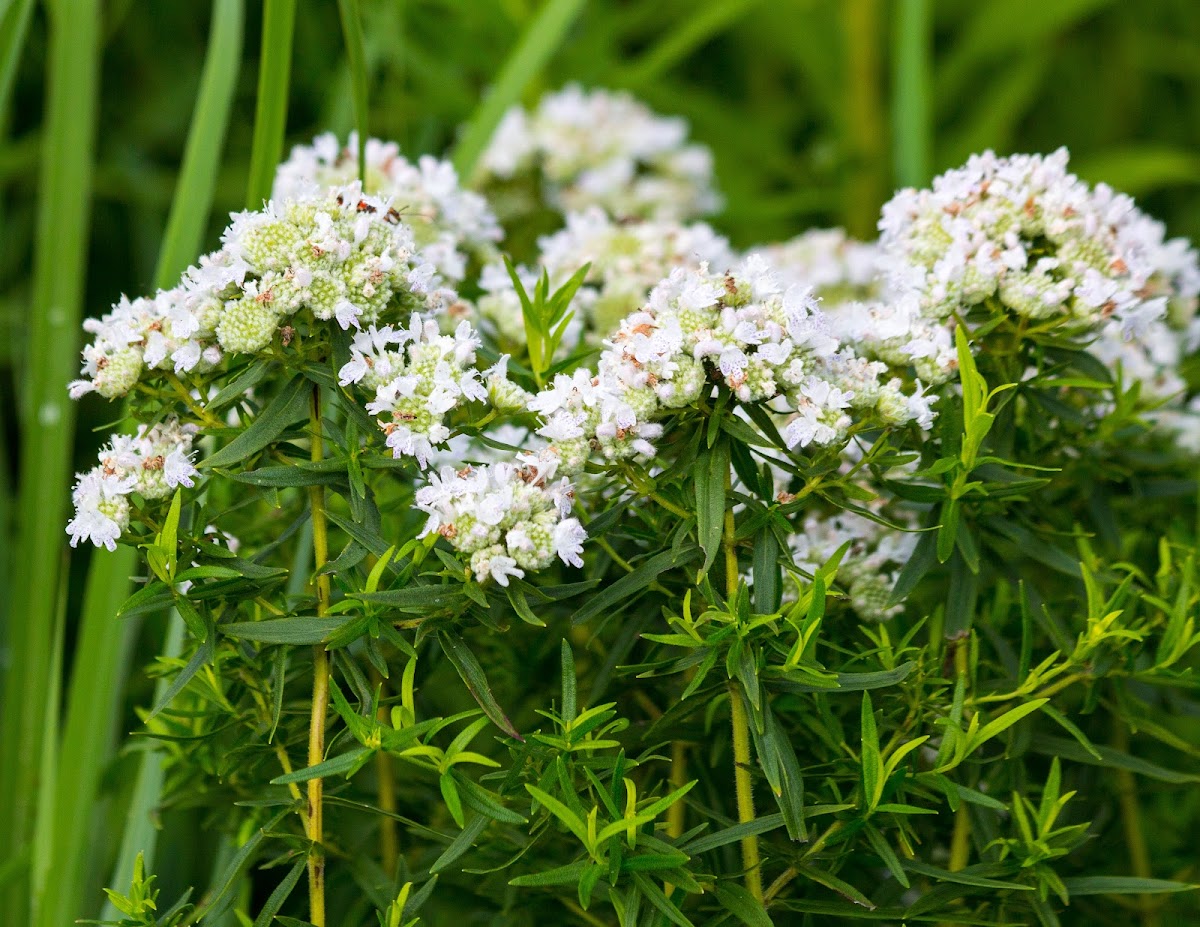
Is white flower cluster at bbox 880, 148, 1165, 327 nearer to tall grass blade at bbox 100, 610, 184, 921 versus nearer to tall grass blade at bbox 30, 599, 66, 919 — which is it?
tall grass blade at bbox 100, 610, 184, 921

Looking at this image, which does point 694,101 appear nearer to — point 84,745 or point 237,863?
point 84,745

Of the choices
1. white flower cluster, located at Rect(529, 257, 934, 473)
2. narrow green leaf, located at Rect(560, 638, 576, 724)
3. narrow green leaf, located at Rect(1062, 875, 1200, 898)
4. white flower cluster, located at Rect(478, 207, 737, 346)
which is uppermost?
white flower cluster, located at Rect(478, 207, 737, 346)

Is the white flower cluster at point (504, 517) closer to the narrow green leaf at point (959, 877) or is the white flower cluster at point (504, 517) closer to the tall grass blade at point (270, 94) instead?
the narrow green leaf at point (959, 877)

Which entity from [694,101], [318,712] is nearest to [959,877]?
[318,712]

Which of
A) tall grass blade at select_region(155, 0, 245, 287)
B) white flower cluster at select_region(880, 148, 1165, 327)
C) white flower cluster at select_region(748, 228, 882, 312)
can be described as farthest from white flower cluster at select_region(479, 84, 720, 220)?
white flower cluster at select_region(880, 148, 1165, 327)

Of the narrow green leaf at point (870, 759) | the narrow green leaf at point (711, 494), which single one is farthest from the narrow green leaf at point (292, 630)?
the narrow green leaf at point (870, 759)

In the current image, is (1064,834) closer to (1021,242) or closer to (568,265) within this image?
(1021,242)
